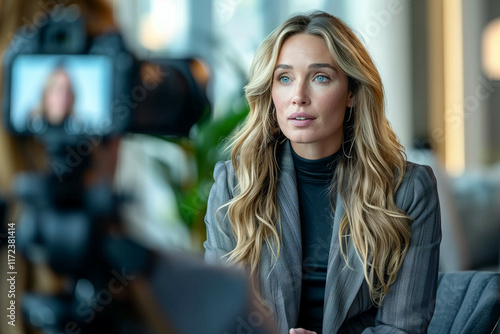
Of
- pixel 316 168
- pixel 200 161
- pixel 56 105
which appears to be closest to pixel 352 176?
pixel 316 168

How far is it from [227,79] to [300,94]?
24cm

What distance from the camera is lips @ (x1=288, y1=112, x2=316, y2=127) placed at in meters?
0.70

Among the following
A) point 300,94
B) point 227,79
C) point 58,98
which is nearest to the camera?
point 300,94

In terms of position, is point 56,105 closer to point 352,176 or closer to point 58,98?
→ point 58,98

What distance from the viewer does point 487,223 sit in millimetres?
1750

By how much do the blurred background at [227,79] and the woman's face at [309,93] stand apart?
0.08 metres

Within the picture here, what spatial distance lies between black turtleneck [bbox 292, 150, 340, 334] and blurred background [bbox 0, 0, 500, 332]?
0.15m

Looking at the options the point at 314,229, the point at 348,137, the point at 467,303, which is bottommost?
the point at 467,303

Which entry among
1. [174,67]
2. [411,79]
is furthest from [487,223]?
[174,67]

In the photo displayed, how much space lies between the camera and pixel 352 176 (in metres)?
0.72

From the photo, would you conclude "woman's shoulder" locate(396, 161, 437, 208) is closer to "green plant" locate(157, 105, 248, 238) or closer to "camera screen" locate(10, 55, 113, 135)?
"green plant" locate(157, 105, 248, 238)

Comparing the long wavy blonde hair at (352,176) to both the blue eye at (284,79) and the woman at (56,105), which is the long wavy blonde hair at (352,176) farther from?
the woman at (56,105)

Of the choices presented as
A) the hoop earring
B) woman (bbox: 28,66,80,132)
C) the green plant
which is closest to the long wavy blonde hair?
the hoop earring

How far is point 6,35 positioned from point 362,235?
45 centimetres
